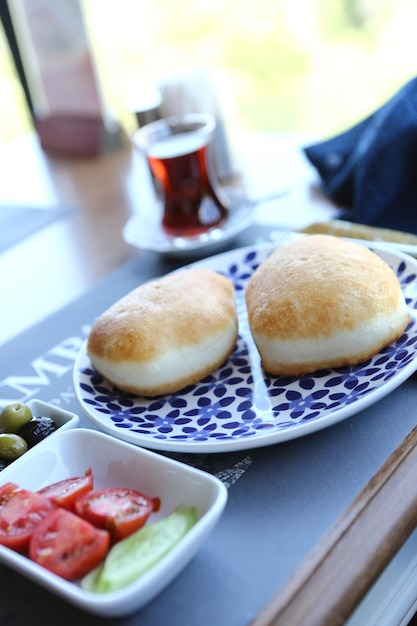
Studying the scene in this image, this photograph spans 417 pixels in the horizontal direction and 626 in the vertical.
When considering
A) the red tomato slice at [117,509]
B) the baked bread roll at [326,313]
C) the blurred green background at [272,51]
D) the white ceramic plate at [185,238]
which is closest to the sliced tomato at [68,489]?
the red tomato slice at [117,509]

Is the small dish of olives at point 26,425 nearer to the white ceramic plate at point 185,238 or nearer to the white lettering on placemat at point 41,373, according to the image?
the white lettering on placemat at point 41,373

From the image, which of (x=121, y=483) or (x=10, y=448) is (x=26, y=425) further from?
(x=121, y=483)

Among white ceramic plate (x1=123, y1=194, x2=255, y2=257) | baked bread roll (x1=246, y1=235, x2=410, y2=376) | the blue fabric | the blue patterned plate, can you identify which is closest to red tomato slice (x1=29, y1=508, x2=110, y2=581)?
the blue patterned plate

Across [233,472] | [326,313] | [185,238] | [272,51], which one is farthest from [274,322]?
[272,51]

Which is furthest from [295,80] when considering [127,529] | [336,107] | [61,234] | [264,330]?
[127,529]

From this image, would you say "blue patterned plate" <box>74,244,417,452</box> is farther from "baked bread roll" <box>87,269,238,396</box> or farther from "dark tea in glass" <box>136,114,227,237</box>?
"dark tea in glass" <box>136,114,227,237</box>

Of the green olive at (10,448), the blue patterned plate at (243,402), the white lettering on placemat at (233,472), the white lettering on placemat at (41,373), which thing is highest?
the green olive at (10,448)
